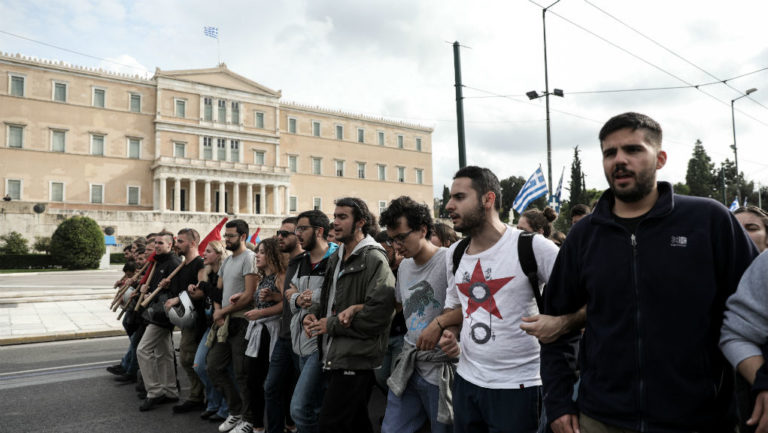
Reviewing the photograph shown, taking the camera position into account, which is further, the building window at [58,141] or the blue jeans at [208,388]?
the building window at [58,141]

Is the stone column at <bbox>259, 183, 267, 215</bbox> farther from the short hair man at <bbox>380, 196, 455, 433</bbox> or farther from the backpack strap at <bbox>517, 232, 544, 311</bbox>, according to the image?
the backpack strap at <bbox>517, 232, 544, 311</bbox>

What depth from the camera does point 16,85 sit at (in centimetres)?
4119

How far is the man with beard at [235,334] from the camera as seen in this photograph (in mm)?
5086

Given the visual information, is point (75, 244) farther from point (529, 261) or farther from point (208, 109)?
point (529, 261)

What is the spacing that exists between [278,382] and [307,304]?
0.98 meters

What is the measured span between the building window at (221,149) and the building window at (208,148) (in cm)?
60

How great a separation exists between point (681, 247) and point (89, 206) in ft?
162

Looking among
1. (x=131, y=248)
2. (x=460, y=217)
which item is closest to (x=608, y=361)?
(x=460, y=217)

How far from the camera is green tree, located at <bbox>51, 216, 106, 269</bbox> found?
1155 inches

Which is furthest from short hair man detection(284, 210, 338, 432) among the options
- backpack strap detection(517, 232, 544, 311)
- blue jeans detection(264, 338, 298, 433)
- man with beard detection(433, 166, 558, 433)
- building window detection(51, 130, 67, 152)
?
building window detection(51, 130, 67, 152)

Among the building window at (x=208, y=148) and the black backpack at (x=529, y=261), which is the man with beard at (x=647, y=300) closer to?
the black backpack at (x=529, y=261)

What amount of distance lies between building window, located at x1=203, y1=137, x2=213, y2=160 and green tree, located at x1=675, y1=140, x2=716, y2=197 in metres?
57.7

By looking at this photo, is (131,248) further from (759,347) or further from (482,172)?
(759,347)

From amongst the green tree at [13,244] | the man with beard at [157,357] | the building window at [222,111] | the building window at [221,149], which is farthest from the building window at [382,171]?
the man with beard at [157,357]
